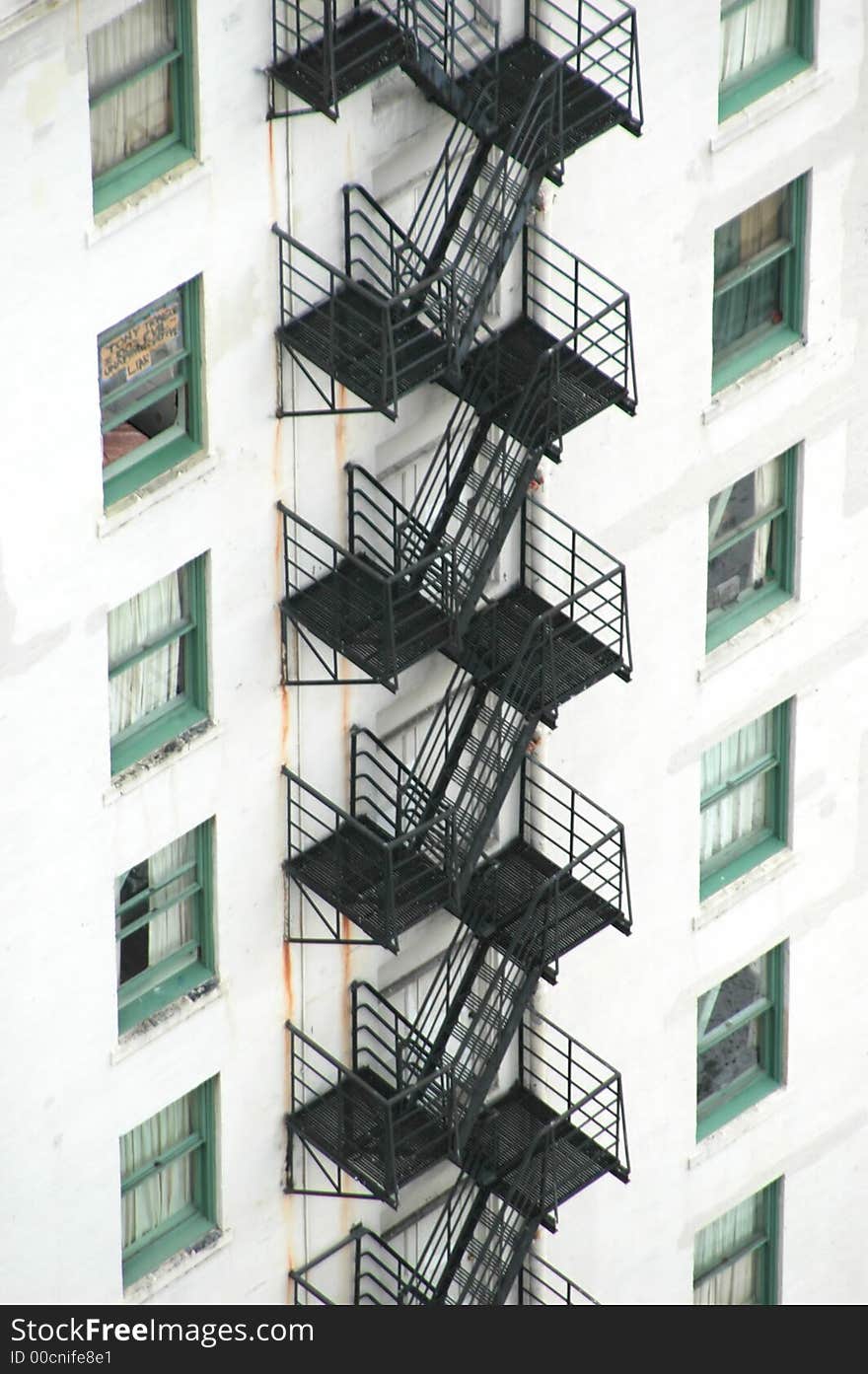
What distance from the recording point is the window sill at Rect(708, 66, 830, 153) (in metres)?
47.3

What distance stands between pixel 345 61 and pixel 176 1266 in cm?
1413

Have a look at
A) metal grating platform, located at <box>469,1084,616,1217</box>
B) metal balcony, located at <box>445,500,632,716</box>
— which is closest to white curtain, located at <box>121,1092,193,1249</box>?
metal grating platform, located at <box>469,1084,616,1217</box>

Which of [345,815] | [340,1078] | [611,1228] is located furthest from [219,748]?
[611,1228]

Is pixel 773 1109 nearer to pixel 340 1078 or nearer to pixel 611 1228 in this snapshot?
pixel 611 1228

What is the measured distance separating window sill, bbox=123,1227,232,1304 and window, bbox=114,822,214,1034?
3.27 metres

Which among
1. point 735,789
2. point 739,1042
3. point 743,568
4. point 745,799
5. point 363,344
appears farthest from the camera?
point 739,1042

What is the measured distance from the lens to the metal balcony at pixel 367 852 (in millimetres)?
46344

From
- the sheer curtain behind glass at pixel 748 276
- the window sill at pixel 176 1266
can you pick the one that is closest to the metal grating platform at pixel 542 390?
the sheer curtain behind glass at pixel 748 276

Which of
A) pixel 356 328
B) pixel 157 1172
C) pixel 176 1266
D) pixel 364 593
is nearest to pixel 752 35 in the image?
pixel 356 328

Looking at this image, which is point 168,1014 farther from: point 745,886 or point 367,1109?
point 745,886

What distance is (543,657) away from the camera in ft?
151

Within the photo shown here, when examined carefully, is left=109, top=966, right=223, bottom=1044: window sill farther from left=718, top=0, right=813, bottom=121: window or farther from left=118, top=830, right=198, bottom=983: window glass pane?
left=718, top=0, right=813, bottom=121: window

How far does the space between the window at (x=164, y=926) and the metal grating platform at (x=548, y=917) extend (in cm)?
310

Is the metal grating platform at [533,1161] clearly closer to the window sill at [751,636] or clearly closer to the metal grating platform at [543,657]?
the window sill at [751,636]
